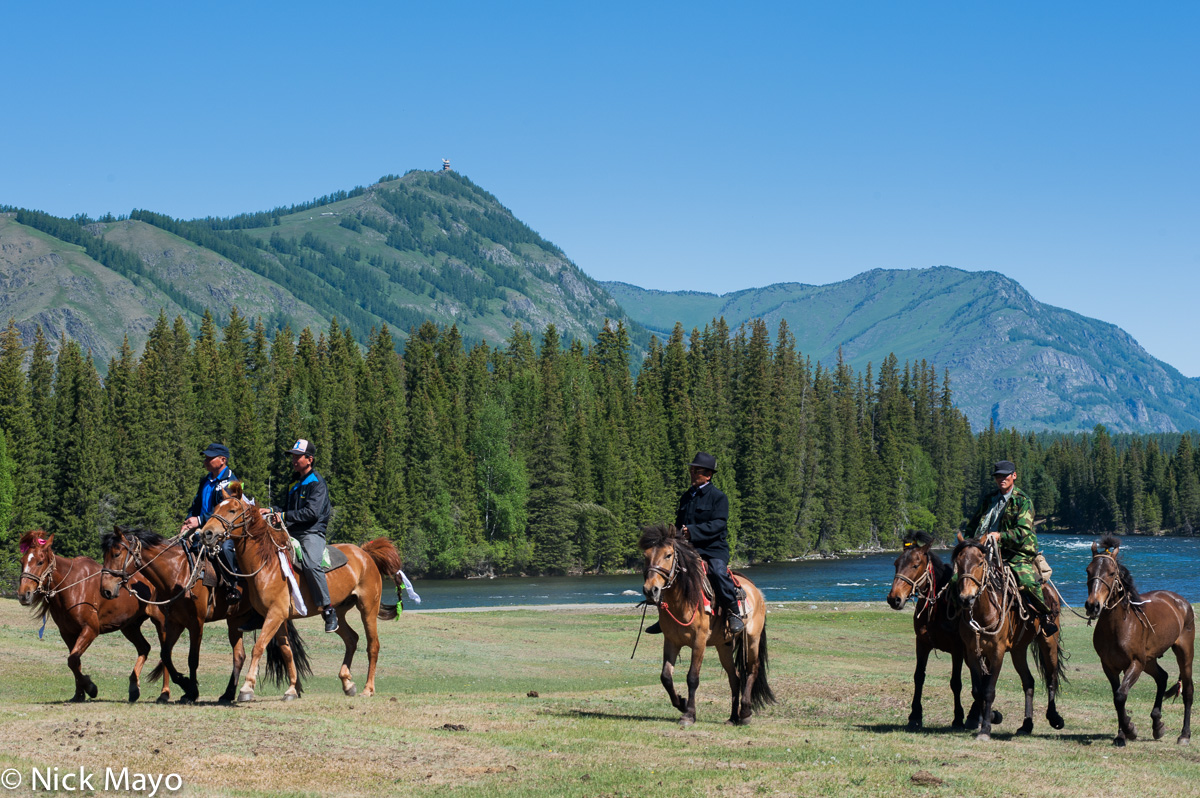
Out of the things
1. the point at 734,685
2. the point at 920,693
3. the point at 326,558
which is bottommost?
the point at 920,693

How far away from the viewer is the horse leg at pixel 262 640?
15.3 m

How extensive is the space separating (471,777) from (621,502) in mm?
85821

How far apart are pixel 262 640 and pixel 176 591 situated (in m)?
1.86

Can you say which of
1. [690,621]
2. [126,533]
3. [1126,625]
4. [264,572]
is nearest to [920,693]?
[1126,625]

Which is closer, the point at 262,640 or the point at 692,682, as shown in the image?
the point at 692,682

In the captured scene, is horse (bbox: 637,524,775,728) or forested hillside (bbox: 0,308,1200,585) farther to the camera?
forested hillside (bbox: 0,308,1200,585)

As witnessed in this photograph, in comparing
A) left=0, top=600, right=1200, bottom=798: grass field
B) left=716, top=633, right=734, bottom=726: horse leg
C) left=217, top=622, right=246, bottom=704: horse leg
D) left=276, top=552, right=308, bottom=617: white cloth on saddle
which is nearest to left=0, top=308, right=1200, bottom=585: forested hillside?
left=0, top=600, right=1200, bottom=798: grass field

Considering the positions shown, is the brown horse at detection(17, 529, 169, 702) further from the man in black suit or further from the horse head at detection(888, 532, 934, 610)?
the horse head at detection(888, 532, 934, 610)

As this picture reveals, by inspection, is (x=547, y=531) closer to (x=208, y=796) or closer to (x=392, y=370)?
(x=392, y=370)

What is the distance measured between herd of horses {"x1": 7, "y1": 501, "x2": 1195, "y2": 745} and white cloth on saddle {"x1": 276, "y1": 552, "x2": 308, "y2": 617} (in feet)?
0.11

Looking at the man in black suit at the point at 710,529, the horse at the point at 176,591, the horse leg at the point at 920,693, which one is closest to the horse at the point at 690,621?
the man in black suit at the point at 710,529

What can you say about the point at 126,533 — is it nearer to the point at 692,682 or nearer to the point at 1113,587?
the point at 692,682

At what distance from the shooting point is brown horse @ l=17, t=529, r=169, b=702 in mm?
15820

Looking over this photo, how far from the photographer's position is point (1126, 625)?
1516 cm
